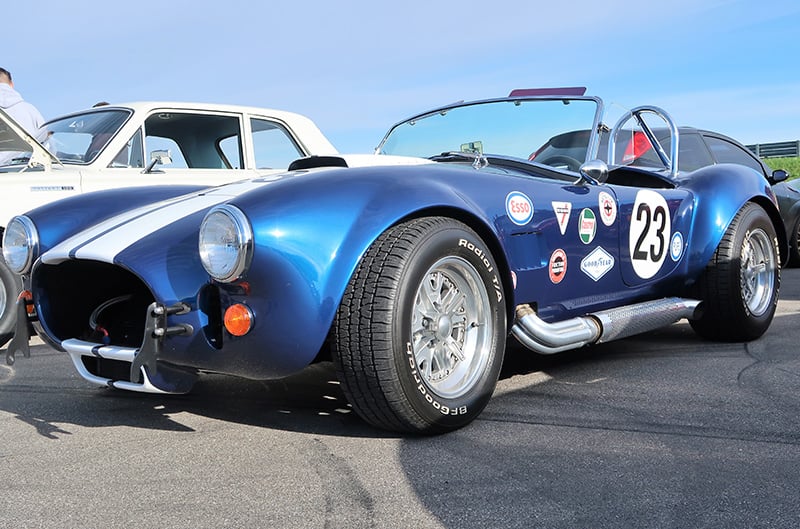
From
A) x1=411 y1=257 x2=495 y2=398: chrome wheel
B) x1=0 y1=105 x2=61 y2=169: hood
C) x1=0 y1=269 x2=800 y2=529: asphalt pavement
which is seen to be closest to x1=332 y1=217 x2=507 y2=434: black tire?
x1=411 y1=257 x2=495 y2=398: chrome wheel

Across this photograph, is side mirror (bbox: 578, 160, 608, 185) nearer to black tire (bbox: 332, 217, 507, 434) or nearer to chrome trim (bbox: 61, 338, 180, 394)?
black tire (bbox: 332, 217, 507, 434)

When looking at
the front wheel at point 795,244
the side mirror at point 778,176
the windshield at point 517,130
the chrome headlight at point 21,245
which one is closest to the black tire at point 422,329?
the windshield at point 517,130

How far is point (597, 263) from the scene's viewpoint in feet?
11.2

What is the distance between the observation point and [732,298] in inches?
159

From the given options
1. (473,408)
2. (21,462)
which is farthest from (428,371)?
(21,462)

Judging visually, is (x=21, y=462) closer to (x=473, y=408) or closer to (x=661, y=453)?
(x=473, y=408)

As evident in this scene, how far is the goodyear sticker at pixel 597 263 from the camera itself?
3.33 metres

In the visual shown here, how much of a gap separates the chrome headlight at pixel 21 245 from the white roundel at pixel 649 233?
99.5 inches

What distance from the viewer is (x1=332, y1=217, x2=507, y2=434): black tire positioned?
2.39m

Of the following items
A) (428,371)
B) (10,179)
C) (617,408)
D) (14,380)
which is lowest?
(14,380)

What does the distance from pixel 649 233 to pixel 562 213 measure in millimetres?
759

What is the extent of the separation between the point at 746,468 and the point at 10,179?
15.5ft

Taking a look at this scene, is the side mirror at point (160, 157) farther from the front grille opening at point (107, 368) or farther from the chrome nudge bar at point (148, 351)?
the chrome nudge bar at point (148, 351)

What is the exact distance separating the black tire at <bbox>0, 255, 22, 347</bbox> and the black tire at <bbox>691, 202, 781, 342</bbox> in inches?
152
